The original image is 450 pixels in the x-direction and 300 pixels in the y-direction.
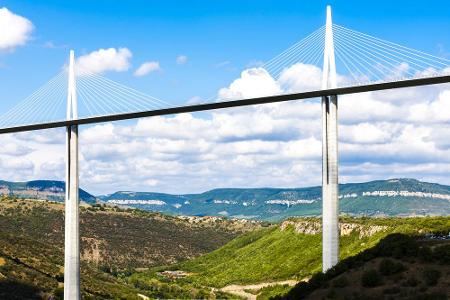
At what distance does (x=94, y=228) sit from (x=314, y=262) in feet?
248

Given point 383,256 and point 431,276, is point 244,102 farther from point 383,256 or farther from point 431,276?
point 431,276

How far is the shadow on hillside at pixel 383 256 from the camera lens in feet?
103

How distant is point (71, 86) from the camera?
57.3 meters

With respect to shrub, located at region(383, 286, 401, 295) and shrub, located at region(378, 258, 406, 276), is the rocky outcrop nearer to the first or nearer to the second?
shrub, located at region(378, 258, 406, 276)

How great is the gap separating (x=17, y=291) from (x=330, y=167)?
3614cm

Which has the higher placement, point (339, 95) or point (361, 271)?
point (339, 95)

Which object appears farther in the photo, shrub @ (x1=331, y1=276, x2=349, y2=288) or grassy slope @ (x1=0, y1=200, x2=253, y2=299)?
grassy slope @ (x1=0, y1=200, x2=253, y2=299)

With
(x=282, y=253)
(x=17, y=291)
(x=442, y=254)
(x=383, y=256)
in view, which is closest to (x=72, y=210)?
(x=17, y=291)

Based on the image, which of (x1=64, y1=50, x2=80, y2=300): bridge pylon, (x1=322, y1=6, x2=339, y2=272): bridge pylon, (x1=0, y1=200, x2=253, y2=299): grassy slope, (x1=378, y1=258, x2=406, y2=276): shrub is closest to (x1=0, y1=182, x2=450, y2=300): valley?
(x1=0, y1=200, x2=253, y2=299): grassy slope

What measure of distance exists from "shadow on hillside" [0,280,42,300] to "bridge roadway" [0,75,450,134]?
14323 mm

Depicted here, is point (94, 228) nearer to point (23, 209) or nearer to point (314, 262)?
point (23, 209)

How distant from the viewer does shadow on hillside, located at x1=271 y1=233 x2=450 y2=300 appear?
31.5 metres

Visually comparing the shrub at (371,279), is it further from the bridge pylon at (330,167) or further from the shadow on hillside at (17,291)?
the shadow on hillside at (17,291)

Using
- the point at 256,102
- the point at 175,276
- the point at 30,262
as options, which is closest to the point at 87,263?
the point at 175,276
